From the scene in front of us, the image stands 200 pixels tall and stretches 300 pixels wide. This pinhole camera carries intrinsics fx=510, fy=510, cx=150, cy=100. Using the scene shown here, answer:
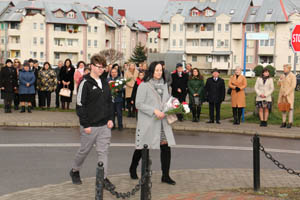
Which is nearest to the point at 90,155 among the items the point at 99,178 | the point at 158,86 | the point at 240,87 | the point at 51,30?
the point at 158,86

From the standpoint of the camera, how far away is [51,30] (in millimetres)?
97750

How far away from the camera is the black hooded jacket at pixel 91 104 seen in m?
7.68

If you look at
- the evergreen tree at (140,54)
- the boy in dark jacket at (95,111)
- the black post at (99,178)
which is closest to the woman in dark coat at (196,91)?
the boy in dark jacket at (95,111)

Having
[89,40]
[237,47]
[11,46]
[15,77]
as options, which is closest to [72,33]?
[89,40]

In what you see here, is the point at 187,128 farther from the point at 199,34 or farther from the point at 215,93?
the point at 199,34

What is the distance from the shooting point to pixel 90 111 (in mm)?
7719

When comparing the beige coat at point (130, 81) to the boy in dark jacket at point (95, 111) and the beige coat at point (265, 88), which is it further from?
the boy in dark jacket at point (95, 111)

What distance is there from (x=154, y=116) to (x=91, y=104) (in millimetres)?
988

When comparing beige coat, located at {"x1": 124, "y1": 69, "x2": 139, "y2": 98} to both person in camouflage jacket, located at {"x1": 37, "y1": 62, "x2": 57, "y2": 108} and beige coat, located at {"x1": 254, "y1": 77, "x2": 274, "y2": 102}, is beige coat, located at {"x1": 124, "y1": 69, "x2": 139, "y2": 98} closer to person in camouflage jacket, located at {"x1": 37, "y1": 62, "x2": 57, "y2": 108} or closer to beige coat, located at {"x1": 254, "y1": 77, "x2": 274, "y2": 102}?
person in camouflage jacket, located at {"x1": 37, "y1": 62, "x2": 57, "y2": 108}

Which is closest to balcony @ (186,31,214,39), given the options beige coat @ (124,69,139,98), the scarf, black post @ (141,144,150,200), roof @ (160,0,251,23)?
roof @ (160,0,251,23)

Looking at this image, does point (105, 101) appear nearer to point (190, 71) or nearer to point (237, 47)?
point (190, 71)

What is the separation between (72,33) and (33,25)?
7.66 meters

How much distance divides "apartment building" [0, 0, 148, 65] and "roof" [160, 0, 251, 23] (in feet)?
43.7

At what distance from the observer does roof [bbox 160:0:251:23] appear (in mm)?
91750
